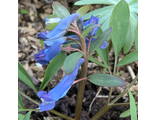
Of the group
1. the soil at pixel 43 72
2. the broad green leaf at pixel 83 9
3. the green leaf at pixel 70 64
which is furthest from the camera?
the soil at pixel 43 72

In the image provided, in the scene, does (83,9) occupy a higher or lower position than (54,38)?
higher

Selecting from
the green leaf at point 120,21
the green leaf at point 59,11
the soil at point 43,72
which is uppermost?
the green leaf at point 59,11

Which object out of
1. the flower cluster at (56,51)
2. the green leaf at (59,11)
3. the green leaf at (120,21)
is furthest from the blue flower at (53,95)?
the green leaf at (120,21)

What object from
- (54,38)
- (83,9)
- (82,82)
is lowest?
(82,82)

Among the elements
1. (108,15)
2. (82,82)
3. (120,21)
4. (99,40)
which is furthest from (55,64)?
(108,15)

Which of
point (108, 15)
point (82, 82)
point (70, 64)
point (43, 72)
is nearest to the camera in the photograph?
point (70, 64)

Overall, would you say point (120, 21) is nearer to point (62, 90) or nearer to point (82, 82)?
point (82, 82)

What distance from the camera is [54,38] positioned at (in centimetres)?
59

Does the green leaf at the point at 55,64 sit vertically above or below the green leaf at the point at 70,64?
below

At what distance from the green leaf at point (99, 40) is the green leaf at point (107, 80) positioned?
0.39ft

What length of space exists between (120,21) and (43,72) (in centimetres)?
82

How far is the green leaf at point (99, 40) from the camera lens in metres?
0.62

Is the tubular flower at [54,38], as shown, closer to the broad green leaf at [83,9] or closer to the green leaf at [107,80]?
the broad green leaf at [83,9]
